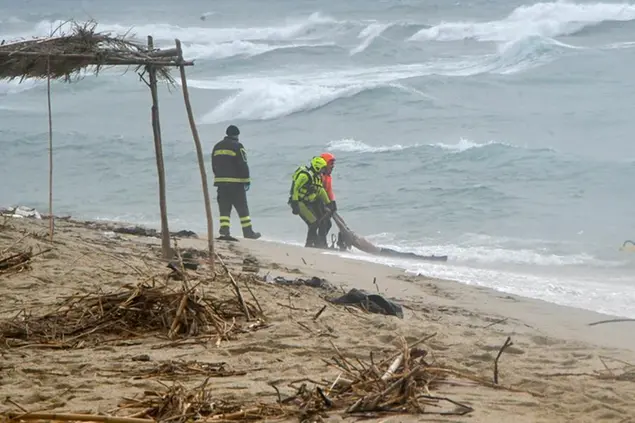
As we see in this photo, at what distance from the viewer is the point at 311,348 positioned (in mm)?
6195

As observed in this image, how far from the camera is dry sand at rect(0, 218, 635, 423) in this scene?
5.12 meters

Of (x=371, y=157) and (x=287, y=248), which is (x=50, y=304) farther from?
(x=371, y=157)

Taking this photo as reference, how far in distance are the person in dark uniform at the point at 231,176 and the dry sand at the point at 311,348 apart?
357 cm

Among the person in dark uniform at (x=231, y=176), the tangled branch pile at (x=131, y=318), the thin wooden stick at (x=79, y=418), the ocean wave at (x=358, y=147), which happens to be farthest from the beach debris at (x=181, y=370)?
the ocean wave at (x=358, y=147)

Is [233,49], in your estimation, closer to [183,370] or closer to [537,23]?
[537,23]

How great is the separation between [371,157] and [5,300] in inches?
605

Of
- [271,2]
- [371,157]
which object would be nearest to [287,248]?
[371,157]

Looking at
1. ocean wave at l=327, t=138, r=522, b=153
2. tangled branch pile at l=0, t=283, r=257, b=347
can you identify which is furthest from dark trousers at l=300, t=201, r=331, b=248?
ocean wave at l=327, t=138, r=522, b=153

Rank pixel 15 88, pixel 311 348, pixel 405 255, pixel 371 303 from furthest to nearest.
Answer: pixel 15 88 → pixel 405 255 → pixel 371 303 → pixel 311 348

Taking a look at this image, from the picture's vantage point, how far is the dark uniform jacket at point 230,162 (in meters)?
13.9

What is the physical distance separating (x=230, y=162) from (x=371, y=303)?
6254 millimetres

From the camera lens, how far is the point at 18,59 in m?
8.66

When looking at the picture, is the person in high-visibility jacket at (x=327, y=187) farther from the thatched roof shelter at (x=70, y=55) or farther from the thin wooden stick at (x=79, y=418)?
the thin wooden stick at (x=79, y=418)

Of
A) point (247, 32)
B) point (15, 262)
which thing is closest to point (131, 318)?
point (15, 262)
